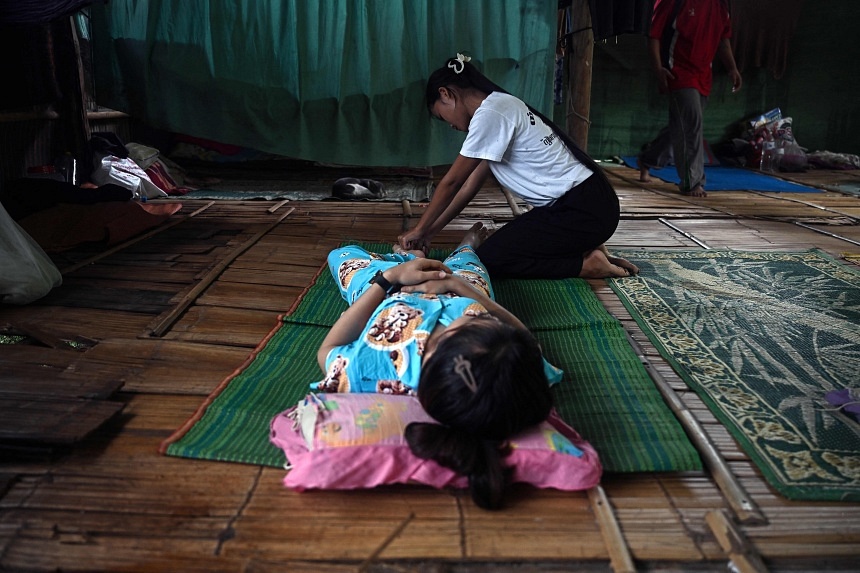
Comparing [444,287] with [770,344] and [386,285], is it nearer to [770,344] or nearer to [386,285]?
[386,285]

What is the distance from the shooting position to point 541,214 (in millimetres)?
2973

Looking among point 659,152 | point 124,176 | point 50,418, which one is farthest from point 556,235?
point 659,152

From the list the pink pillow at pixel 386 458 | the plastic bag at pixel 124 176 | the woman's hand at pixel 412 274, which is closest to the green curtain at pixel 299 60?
the plastic bag at pixel 124 176

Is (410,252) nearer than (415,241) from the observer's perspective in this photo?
Yes

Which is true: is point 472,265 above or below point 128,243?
above

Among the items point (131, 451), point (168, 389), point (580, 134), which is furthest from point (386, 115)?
point (131, 451)

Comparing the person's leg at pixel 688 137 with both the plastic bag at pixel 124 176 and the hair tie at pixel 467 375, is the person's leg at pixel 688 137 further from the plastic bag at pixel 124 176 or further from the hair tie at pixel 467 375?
the hair tie at pixel 467 375

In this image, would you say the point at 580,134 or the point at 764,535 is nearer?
the point at 764,535

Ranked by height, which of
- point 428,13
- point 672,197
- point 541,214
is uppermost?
point 428,13

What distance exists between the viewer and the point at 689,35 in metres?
5.14

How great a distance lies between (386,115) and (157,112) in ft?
5.31

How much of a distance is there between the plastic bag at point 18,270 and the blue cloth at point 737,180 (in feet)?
16.4

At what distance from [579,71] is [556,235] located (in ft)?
6.60

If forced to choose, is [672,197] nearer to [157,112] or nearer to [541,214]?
[541,214]
